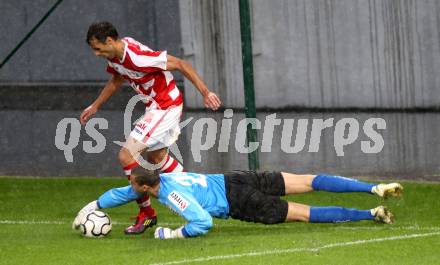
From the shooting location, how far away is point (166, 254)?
374 inches

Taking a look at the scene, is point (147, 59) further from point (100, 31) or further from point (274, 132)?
point (274, 132)

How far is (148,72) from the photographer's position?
1153 centimetres

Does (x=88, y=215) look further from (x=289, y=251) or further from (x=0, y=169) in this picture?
(x=0, y=169)

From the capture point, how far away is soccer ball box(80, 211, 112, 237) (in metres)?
10.7

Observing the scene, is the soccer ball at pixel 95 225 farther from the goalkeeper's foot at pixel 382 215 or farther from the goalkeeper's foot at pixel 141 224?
the goalkeeper's foot at pixel 382 215

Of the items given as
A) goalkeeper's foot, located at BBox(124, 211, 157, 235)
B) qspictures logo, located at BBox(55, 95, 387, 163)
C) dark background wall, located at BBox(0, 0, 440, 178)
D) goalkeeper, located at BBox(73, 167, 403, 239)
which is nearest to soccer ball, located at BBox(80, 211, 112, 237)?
goalkeeper, located at BBox(73, 167, 403, 239)

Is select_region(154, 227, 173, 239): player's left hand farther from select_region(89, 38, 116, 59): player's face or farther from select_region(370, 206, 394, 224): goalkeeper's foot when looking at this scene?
select_region(89, 38, 116, 59): player's face

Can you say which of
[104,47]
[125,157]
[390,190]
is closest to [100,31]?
[104,47]

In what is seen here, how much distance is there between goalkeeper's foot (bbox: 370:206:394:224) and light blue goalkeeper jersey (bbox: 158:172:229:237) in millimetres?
1186

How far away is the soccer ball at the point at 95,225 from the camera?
10680 millimetres

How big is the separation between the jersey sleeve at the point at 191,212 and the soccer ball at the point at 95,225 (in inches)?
30.7

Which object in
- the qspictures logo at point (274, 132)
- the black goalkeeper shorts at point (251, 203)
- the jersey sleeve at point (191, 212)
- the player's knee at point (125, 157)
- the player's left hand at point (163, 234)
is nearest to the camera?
the jersey sleeve at point (191, 212)

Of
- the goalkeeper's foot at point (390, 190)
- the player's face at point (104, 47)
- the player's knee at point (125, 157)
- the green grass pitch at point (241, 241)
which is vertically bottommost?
the green grass pitch at point (241, 241)

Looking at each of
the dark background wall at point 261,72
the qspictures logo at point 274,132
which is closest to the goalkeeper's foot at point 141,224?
the qspictures logo at point 274,132
